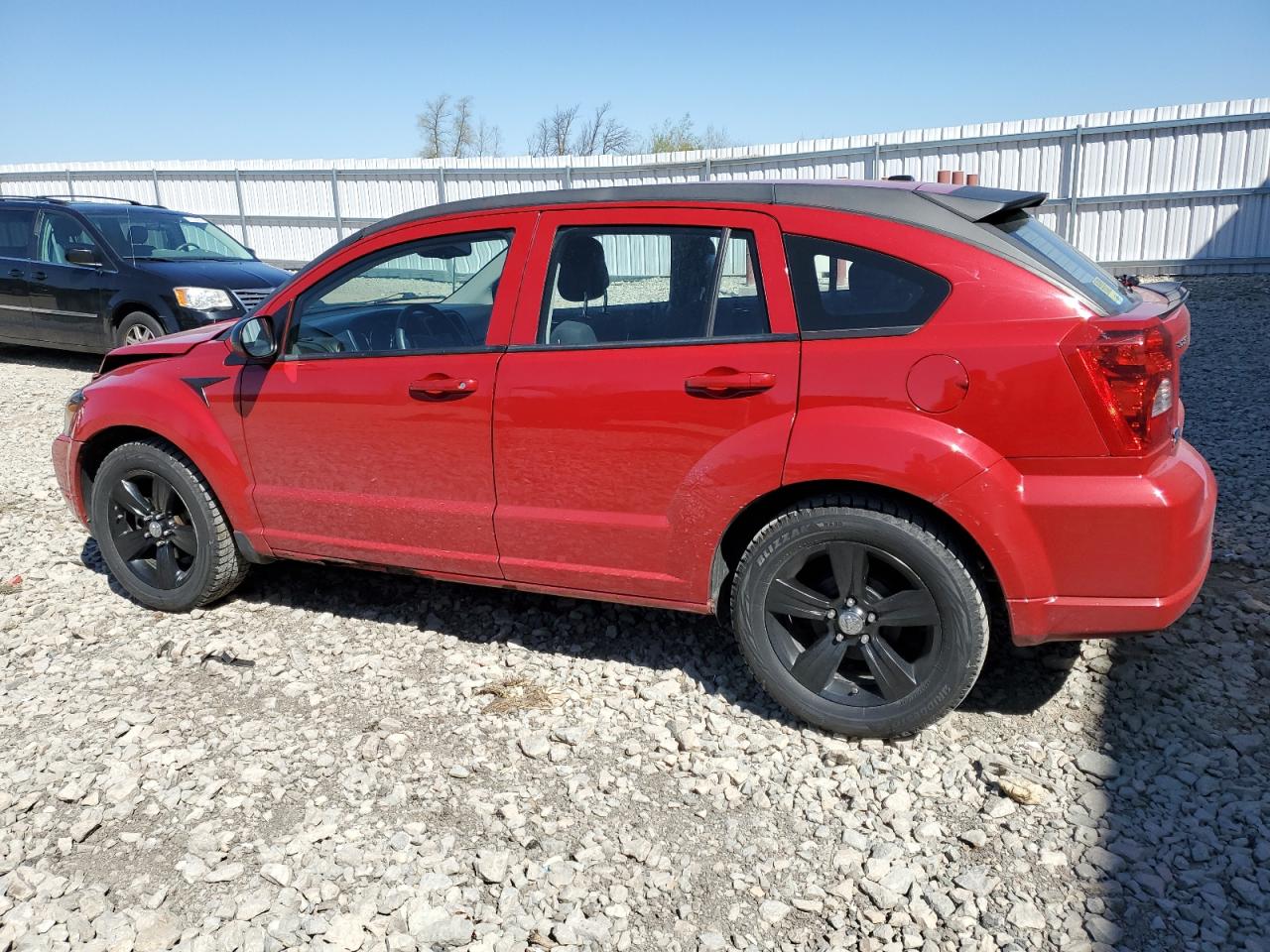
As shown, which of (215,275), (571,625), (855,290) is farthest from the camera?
(215,275)

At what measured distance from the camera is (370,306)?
3965mm

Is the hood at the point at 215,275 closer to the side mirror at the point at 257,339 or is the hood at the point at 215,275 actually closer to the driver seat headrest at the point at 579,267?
the side mirror at the point at 257,339

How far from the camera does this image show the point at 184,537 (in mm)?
4414

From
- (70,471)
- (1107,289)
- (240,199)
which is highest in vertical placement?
(240,199)

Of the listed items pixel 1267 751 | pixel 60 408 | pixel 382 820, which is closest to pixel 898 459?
pixel 1267 751

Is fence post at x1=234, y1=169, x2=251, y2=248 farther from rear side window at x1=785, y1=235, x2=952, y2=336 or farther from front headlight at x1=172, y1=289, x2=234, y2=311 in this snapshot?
rear side window at x1=785, y1=235, x2=952, y2=336

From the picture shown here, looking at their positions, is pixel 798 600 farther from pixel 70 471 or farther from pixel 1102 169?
pixel 1102 169

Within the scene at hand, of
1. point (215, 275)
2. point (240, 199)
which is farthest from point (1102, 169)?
point (240, 199)

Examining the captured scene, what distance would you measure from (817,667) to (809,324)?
115 cm

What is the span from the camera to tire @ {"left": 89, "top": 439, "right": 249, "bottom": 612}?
14.1 ft

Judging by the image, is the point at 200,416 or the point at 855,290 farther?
the point at 200,416

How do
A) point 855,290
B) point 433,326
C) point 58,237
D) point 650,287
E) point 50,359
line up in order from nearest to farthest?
point 855,290, point 650,287, point 433,326, point 58,237, point 50,359

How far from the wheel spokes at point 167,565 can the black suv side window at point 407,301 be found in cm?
121

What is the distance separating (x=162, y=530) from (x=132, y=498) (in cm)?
20
